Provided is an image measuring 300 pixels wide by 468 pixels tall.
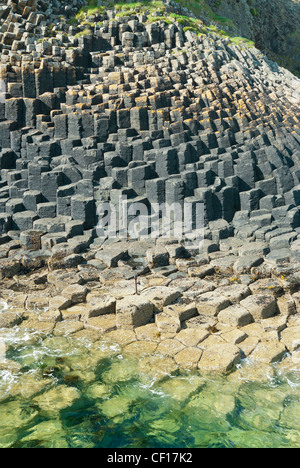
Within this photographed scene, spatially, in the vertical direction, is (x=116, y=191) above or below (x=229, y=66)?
below

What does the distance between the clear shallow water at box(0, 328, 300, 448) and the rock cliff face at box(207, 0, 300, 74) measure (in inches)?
1237

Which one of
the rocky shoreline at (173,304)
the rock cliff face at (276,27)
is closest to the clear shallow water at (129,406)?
the rocky shoreline at (173,304)

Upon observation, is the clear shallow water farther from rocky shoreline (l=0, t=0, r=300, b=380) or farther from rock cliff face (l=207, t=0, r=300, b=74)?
rock cliff face (l=207, t=0, r=300, b=74)

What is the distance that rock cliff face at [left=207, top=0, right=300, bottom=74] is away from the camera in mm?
37312

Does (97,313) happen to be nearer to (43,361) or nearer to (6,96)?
(43,361)

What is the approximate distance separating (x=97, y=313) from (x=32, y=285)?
2.47 m

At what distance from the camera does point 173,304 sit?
36.6 feet

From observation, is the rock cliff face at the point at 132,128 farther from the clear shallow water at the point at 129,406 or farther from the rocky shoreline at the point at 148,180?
the clear shallow water at the point at 129,406

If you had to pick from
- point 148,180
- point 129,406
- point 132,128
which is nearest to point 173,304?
point 129,406

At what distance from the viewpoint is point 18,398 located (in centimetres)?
857

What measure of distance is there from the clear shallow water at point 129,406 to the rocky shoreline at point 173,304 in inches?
20.0

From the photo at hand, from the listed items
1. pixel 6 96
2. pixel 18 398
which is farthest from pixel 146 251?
pixel 6 96

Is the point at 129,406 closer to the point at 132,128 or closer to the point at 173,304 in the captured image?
the point at 173,304

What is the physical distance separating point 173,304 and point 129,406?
315 cm
